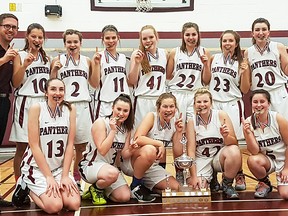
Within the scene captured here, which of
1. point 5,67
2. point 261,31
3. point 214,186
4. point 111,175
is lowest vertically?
point 214,186

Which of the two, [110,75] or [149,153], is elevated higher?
[110,75]

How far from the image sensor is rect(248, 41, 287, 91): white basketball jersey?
4.78 meters

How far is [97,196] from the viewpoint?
3.97m

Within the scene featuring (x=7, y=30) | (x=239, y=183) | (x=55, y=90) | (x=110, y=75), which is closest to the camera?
(x=55, y=90)

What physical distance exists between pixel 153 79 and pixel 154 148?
102 cm

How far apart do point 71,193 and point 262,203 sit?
1607mm

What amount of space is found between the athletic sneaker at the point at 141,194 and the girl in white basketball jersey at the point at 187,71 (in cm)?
96

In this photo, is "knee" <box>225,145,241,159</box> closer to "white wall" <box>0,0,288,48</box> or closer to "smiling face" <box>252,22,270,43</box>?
"smiling face" <box>252,22,270,43</box>

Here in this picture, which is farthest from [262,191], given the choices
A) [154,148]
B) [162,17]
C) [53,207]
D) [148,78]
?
[162,17]

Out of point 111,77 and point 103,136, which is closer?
point 103,136

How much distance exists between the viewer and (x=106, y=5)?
29.2ft

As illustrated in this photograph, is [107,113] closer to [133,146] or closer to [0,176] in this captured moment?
[133,146]

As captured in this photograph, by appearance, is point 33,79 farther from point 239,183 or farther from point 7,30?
point 239,183

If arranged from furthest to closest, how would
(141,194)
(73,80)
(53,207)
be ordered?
(73,80), (141,194), (53,207)
